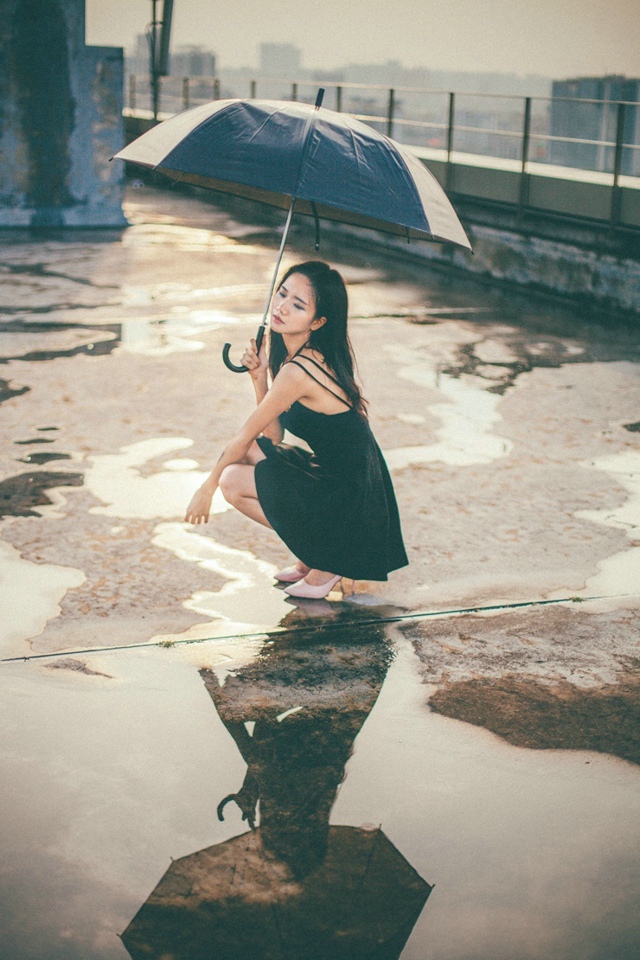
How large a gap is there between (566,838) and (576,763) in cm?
36

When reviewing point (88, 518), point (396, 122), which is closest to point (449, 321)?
point (88, 518)

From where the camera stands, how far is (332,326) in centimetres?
378

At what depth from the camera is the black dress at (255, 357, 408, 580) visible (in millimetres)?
3838

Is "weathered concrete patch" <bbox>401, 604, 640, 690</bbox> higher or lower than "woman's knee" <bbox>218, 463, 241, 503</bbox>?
lower

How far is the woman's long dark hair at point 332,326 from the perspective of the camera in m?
3.73

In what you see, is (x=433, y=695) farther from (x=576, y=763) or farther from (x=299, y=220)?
(x=299, y=220)

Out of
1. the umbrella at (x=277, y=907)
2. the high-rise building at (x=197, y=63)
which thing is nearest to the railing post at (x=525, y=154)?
the umbrella at (x=277, y=907)

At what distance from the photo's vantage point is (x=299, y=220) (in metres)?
15.4

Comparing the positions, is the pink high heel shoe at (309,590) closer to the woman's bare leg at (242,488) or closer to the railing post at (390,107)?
the woman's bare leg at (242,488)

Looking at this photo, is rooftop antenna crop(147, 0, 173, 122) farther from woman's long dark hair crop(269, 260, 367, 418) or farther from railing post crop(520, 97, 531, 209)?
woman's long dark hair crop(269, 260, 367, 418)

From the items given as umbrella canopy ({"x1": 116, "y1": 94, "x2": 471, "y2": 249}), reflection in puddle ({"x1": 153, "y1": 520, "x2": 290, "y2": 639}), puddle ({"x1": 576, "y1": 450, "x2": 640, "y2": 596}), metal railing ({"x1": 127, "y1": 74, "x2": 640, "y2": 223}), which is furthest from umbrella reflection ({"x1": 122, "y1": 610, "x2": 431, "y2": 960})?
metal railing ({"x1": 127, "y1": 74, "x2": 640, "y2": 223})

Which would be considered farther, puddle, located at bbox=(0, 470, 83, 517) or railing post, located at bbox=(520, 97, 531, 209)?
railing post, located at bbox=(520, 97, 531, 209)

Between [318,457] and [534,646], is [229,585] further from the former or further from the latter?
[534,646]

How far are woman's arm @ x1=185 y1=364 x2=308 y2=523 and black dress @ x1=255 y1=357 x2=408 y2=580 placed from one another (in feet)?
0.31
